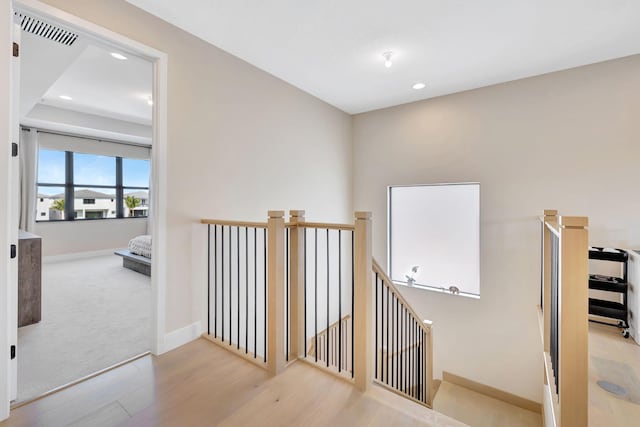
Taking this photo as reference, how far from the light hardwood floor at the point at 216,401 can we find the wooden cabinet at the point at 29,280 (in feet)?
4.94

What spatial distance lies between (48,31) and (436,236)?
4491 millimetres

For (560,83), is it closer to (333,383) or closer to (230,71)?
(230,71)

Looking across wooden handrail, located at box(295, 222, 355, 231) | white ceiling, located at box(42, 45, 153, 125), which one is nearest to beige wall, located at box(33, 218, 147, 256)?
white ceiling, located at box(42, 45, 153, 125)

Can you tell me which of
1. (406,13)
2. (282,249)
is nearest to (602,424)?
(282,249)

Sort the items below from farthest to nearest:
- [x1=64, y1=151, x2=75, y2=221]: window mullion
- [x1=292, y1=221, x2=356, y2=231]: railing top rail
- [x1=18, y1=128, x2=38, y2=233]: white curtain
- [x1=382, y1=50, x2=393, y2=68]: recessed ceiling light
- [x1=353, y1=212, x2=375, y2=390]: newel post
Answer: [x1=64, y1=151, x2=75, y2=221]: window mullion
[x1=18, y1=128, x2=38, y2=233]: white curtain
[x1=382, y1=50, x2=393, y2=68]: recessed ceiling light
[x1=292, y1=221, x2=356, y2=231]: railing top rail
[x1=353, y1=212, x2=375, y2=390]: newel post

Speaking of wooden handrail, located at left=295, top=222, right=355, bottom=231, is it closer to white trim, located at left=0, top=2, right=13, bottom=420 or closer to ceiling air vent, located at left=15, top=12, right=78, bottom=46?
white trim, located at left=0, top=2, right=13, bottom=420

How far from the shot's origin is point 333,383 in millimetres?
1830

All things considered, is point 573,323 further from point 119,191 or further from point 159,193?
point 119,191

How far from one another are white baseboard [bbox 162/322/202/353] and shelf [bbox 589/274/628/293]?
3.48 meters

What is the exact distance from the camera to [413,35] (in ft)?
7.88

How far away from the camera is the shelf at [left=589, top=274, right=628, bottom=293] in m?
2.39

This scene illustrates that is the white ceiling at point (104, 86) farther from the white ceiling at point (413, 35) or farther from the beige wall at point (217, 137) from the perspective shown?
the white ceiling at point (413, 35)

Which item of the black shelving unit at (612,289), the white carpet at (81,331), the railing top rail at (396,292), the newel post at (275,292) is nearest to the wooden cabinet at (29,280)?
A: the white carpet at (81,331)

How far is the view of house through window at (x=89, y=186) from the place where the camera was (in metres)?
5.54
